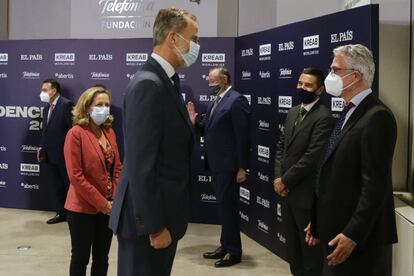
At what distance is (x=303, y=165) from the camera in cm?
338

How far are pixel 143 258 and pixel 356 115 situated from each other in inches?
44.8

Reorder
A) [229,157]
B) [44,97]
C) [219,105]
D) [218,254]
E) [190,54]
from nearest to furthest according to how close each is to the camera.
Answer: [190,54] → [229,157] → [219,105] → [218,254] → [44,97]

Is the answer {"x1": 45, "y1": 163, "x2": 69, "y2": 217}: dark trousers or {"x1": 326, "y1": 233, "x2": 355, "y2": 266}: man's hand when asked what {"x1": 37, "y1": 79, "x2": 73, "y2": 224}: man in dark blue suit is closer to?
{"x1": 45, "y1": 163, "x2": 69, "y2": 217}: dark trousers

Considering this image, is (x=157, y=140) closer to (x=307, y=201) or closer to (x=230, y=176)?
(x=307, y=201)

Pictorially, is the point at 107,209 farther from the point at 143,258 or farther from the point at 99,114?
the point at 143,258

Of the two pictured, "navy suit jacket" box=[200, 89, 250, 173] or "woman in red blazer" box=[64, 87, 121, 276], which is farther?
"navy suit jacket" box=[200, 89, 250, 173]

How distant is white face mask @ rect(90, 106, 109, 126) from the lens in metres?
2.96

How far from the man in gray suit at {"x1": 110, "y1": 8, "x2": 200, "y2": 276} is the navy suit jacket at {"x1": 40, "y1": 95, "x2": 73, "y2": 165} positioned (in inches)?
150

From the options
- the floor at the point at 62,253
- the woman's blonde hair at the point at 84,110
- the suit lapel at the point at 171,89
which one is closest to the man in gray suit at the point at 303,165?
the floor at the point at 62,253

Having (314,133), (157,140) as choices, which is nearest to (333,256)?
(157,140)

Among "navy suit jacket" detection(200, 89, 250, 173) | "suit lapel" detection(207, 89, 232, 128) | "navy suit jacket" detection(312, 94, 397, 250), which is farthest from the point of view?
"suit lapel" detection(207, 89, 232, 128)

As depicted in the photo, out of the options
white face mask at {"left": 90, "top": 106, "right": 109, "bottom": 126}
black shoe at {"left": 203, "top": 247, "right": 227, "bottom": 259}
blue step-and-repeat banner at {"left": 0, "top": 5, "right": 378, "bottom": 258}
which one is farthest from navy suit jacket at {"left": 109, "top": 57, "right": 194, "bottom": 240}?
black shoe at {"left": 203, "top": 247, "right": 227, "bottom": 259}

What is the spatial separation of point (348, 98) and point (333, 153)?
292mm

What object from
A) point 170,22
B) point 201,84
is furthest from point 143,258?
point 201,84
